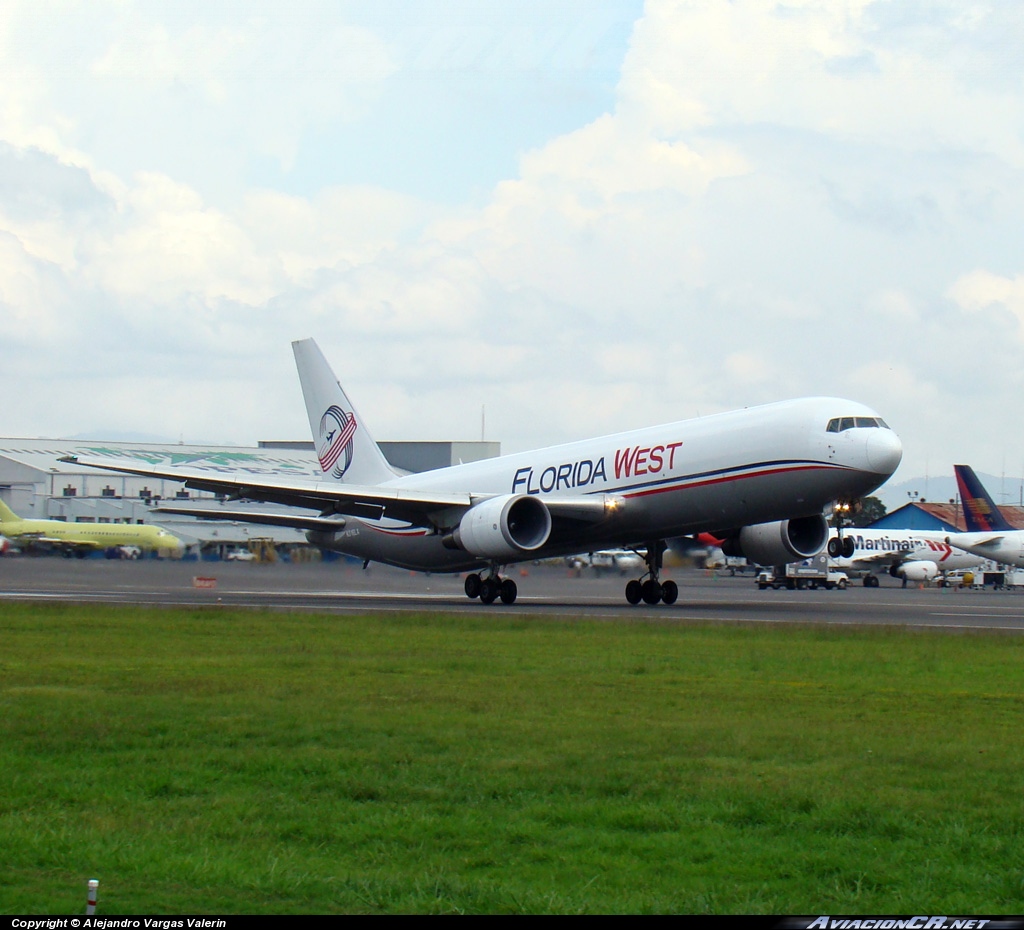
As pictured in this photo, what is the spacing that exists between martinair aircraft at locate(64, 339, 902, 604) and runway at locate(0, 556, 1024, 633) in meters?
1.63

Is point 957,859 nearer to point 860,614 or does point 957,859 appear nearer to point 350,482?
point 860,614

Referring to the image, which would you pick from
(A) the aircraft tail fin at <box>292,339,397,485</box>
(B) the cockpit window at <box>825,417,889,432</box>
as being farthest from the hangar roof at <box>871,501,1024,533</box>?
(B) the cockpit window at <box>825,417,889,432</box>

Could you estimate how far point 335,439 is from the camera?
44.2 meters

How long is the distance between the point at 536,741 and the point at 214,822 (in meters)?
3.38

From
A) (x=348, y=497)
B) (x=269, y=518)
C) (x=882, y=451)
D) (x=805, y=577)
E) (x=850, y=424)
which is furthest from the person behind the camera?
(x=805, y=577)

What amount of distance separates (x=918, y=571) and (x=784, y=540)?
43427 millimetres

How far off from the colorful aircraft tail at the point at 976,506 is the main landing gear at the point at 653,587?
1807 inches

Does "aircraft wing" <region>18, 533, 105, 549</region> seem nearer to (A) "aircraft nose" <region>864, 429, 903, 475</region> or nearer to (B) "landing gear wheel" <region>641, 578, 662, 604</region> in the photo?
(B) "landing gear wheel" <region>641, 578, 662, 604</region>

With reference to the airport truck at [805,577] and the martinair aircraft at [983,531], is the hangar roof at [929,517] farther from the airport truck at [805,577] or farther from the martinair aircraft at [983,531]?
the airport truck at [805,577]

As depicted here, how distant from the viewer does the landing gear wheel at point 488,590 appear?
3512 cm

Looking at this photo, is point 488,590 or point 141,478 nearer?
point 488,590

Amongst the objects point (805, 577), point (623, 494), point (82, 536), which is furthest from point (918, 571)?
point (82, 536)

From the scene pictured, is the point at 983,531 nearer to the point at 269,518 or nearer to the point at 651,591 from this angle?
the point at 651,591

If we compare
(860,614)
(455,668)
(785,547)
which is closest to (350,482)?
(785,547)
